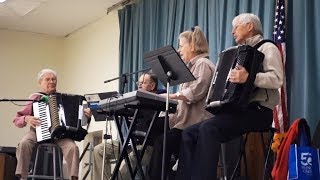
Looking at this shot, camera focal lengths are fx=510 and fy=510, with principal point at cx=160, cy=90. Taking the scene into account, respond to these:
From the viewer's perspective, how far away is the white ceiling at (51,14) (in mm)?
6762

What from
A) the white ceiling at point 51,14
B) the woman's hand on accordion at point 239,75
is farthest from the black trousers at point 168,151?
the white ceiling at point 51,14

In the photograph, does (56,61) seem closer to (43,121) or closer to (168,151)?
(43,121)

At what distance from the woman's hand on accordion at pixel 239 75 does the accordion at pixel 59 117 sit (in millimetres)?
1989

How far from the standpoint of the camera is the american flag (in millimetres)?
3891

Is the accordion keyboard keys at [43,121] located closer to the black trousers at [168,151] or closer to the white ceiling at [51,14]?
the black trousers at [168,151]

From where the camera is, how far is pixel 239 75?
296cm

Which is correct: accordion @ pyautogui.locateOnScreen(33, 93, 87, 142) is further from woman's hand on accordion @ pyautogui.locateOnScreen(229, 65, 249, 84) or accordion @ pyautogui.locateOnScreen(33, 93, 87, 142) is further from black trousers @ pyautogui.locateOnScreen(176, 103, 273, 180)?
woman's hand on accordion @ pyautogui.locateOnScreen(229, 65, 249, 84)

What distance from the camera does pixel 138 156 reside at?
11.0 ft

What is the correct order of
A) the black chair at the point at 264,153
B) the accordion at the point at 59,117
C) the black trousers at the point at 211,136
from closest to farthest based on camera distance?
1. the black trousers at the point at 211,136
2. the black chair at the point at 264,153
3. the accordion at the point at 59,117

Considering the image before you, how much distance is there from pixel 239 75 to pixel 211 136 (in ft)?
1.28

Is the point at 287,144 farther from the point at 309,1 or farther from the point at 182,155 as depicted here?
the point at 309,1

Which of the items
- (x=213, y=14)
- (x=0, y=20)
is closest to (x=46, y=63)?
(x=0, y=20)

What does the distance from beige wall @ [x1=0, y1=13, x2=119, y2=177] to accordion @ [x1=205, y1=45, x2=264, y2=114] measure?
3.96 m

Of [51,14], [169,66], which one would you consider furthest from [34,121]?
[51,14]
